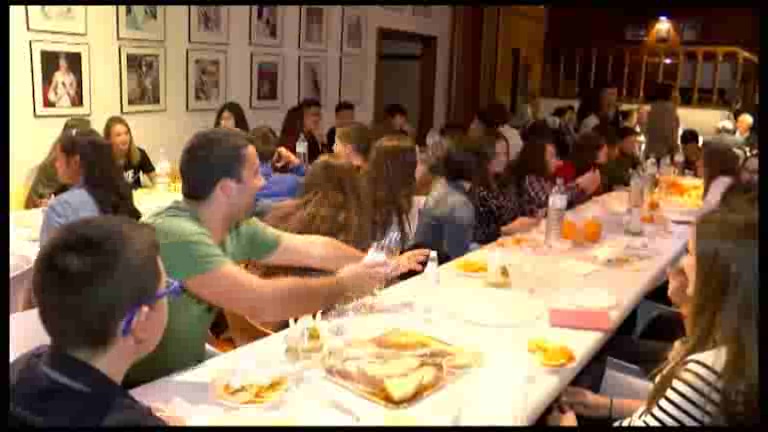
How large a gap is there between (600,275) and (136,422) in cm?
179

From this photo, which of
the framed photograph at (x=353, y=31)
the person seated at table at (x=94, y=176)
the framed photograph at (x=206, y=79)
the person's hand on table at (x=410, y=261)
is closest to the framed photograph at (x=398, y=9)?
the framed photograph at (x=353, y=31)

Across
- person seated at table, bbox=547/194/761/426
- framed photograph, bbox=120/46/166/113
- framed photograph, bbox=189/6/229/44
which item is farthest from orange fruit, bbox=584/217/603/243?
framed photograph, bbox=189/6/229/44

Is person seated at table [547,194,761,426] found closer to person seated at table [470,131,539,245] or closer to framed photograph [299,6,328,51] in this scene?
person seated at table [470,131,539,245]

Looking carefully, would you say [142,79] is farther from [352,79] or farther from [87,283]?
[87,283]

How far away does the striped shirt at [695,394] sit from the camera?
131cm

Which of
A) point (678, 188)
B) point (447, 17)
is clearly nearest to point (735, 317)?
point (678, 188)

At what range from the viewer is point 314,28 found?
228 inches

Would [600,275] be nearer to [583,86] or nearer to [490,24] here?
[490,24]

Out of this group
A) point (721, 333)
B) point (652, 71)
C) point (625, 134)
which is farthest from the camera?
point (652, 71)

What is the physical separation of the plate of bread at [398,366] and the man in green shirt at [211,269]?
0.65 ft

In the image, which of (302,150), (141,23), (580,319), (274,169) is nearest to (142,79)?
(141,23)

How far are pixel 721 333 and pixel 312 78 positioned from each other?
489cm

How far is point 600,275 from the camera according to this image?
2498mm

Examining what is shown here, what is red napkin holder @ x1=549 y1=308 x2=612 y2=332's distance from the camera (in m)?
1.93
